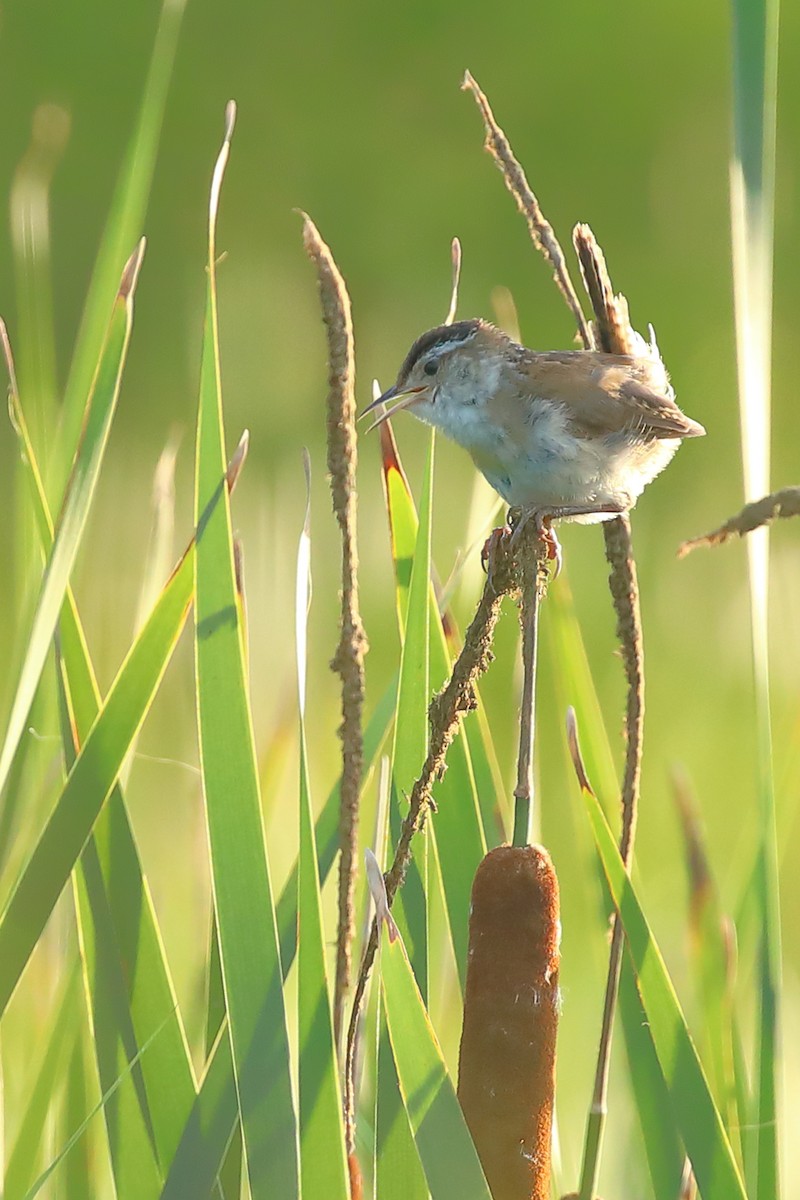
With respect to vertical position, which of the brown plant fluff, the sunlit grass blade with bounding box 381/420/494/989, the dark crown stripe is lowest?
the brown plant fluff

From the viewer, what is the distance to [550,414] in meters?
1.13

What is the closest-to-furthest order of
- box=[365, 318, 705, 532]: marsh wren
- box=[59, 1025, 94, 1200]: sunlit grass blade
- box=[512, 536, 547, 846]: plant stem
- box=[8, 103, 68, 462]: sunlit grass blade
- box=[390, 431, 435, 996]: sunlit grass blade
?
box=[512, 536, 547, 846]: plant stem → box=[390, 431, 435, 996]: sunlit grass blade → box=[59, 1025, 94, 1200]: sunlit grass blade → box=[8, 103, 68, 462]: sunlit grass blade → box=[365, 318, 705, 532]: marsh wren

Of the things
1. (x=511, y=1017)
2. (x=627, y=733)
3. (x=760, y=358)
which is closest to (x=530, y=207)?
(x=760, y=358)

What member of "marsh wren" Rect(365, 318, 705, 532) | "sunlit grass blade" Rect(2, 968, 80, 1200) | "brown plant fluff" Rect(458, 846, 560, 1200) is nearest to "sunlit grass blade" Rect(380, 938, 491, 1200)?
"brown plant fluff" Rect(458, 846, 560, 1200)

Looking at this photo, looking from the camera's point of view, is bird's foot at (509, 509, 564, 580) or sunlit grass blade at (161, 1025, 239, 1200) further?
bird's foot at (509, 509, 564, 580)

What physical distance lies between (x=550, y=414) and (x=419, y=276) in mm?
2319

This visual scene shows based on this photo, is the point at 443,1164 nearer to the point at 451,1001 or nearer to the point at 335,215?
the point at 451,1001

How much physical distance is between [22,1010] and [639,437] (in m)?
0.73

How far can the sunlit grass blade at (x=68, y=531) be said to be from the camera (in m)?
0.62

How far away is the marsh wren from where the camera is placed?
1.10 m

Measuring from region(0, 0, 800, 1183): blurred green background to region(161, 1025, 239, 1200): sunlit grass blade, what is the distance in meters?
1.09

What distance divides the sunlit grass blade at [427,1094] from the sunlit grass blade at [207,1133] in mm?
101

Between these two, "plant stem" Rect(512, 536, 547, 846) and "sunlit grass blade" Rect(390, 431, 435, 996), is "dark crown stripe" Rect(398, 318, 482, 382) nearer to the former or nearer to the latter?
"sunlit grass blade" Rect(390, 431, 435, 996)

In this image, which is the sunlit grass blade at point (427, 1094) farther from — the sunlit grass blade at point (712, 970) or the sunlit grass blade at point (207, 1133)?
the sunlit grass blade at point (712, 970)
